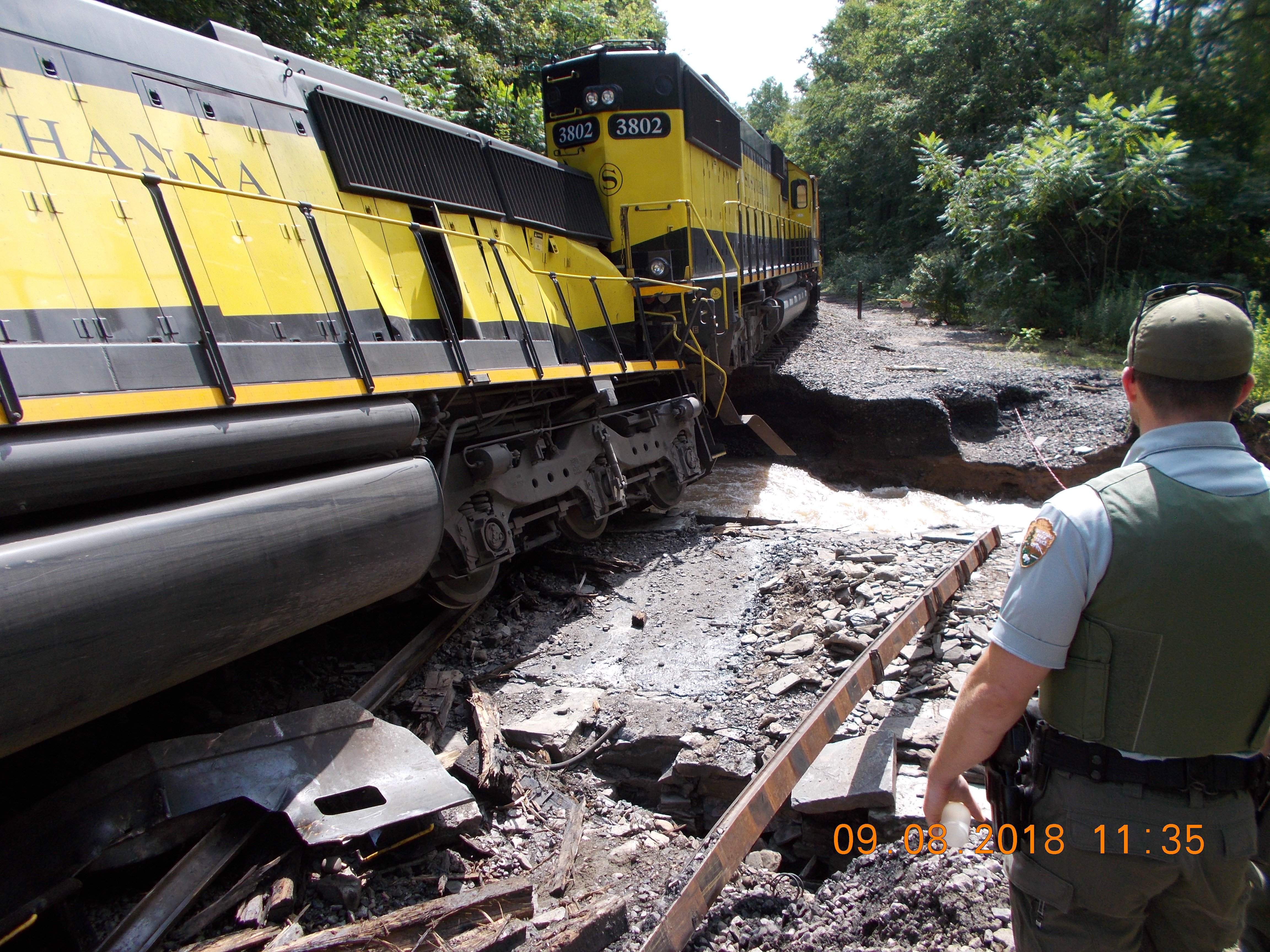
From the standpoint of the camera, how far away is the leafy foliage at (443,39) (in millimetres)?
9664

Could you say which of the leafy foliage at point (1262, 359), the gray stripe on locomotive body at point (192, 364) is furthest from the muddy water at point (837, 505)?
the gray stripe on locomotive body at point (192, 364)

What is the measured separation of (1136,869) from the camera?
1522 millimetres

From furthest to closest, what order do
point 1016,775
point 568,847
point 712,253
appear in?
1. point 712,253
2. point 568,847
3. point 1016,775

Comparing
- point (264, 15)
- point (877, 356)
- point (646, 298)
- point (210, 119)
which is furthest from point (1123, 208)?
point (210, 119)

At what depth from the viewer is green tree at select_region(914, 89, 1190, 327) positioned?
1370 centimetres

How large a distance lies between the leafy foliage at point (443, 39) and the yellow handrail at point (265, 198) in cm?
612

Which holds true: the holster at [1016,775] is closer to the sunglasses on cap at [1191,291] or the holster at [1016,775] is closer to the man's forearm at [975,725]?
the man's forearm at [975,725]

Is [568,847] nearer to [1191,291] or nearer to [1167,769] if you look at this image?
[1167,769]

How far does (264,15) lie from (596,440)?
309 inches

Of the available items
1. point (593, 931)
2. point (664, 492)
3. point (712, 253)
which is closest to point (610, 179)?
point (712, 253)

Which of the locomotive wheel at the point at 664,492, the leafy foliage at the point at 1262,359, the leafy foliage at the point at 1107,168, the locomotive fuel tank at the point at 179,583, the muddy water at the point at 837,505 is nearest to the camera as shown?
the locomotive fuel tank at the point at 179,583

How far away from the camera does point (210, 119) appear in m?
3.67

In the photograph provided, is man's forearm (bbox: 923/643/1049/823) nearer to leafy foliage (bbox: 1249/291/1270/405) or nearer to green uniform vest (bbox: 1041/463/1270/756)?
green uniform vest (bbox: 1041/463/1270/756)

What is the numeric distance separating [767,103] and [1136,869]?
246 ft
